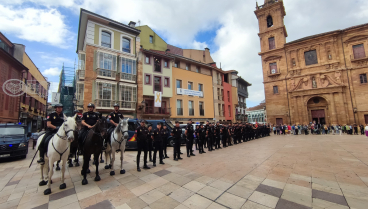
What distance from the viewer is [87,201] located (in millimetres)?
3887

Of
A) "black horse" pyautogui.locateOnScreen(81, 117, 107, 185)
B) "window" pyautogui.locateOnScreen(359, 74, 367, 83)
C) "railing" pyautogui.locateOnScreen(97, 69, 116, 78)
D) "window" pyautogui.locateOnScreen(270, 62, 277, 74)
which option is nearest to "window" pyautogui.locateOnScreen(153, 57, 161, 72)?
"railing" pyautogui.locateOnScreen(97, 69, 116, 78)

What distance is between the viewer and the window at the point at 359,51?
28344 mm

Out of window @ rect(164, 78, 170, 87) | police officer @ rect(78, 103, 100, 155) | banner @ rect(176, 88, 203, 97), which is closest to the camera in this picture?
police officer @ rect(78, 103, 100, 155)

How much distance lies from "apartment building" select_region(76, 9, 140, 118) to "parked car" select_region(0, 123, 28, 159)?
27.6ft

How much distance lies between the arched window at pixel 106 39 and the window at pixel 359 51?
135ft

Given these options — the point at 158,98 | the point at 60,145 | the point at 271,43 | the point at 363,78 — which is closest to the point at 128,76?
the point at 158,98

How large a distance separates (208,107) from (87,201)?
89.4ft

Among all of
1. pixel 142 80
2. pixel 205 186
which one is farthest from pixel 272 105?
pixel 205 186

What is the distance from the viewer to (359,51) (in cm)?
2858

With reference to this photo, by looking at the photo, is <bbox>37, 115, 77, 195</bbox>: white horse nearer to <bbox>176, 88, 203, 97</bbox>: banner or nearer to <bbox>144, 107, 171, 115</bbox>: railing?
<bbox>144, 107, 171, 115</bbox>: railing

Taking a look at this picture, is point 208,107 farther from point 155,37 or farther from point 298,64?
point 298,64

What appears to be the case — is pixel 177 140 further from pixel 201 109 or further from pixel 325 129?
pixel 325 129

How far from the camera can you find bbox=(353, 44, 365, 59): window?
28344 mm

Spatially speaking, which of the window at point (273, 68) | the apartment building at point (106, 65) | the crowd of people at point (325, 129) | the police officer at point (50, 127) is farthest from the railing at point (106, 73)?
the window at point (273, 68)
